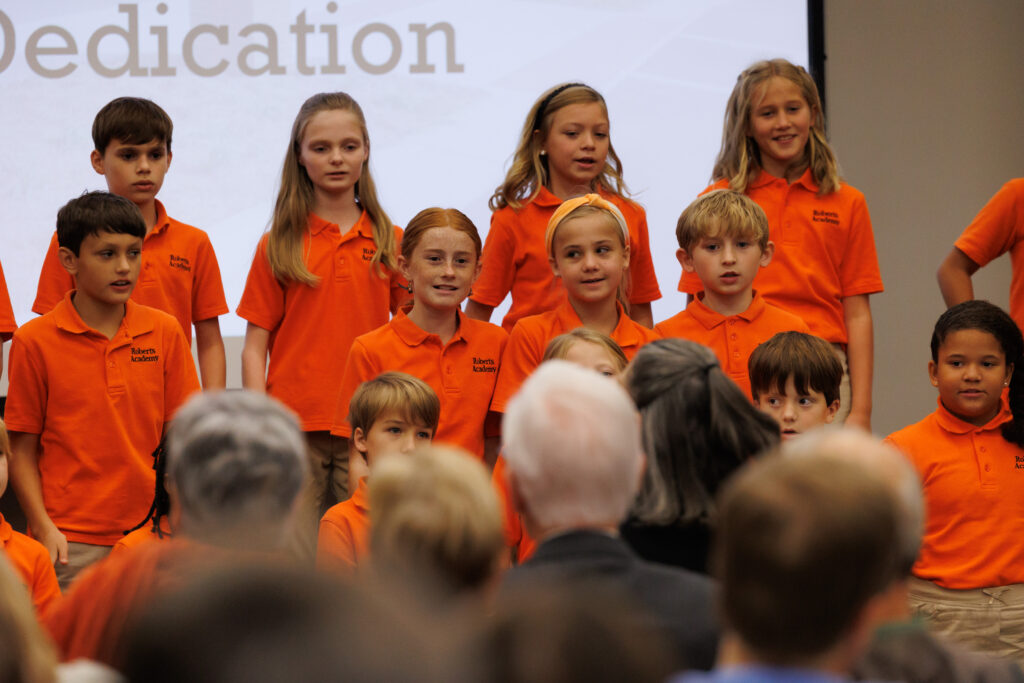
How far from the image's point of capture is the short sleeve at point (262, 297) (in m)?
4.00

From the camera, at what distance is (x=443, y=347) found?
3.66m

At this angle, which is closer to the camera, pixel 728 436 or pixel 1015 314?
pixel 728 436

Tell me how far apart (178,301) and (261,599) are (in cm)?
341

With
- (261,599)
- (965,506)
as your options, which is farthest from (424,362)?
(261,599)

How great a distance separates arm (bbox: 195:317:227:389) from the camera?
4010 mm

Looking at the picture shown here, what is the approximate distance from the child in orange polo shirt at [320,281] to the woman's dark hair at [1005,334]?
1737 mm

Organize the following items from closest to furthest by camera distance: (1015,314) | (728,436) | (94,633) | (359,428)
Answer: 1. (94,633)
2. (728,436)
3. (359,428)
4. (1015,314)

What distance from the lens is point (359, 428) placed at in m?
3.28

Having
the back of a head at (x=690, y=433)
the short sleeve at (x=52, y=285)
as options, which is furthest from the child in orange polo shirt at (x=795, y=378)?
the short sleeve at (x=52, y=285)

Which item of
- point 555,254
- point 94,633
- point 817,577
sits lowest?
point 94,633

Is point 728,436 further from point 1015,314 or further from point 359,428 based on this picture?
Answer: point 1015,314

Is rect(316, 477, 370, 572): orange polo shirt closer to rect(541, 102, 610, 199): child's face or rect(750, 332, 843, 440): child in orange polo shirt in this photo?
rect(750, 332, 843, 440): child in orange polo shirt

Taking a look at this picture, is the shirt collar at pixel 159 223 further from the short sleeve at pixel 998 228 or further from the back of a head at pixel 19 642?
the back of a head at pixel 19 642

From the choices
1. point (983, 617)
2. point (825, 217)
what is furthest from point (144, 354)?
point (983, 617)
